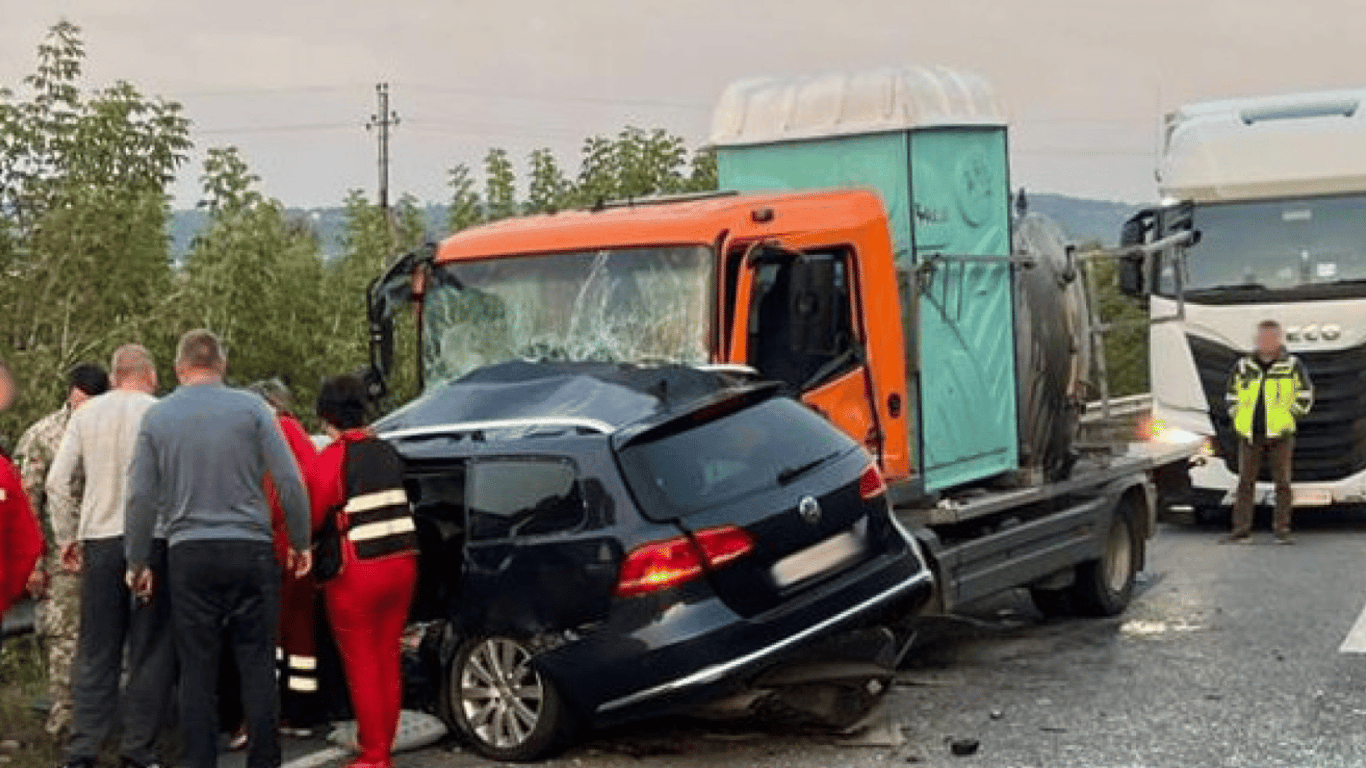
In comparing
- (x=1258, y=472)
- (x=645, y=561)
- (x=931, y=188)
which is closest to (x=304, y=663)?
(x=645, y=561)

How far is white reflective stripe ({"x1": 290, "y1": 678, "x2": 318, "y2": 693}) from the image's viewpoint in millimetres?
→ 7395

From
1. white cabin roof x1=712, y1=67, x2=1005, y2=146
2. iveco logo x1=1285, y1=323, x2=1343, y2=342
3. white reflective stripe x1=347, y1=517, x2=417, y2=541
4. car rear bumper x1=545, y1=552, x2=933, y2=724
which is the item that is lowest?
car rear bumper x1=545, y1=552, x2=933, y2=724

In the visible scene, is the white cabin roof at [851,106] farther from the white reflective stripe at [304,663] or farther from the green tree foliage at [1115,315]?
the white reflective stripe at [304,663]

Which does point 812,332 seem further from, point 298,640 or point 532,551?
point 298,640

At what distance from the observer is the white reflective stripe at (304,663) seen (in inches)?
290

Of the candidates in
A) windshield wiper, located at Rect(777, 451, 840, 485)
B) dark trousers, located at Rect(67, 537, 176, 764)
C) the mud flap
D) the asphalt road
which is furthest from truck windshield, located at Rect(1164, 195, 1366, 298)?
dark trousers, located at Rect(67, 537, 176, 764)

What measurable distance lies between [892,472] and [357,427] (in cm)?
301

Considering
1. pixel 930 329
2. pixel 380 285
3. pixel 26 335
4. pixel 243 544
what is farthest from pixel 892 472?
pixel 26 335

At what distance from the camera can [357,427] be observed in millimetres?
7051

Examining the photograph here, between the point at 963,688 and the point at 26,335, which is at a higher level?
the point at 26,335

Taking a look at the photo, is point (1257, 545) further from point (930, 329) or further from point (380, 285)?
point (380, 285)

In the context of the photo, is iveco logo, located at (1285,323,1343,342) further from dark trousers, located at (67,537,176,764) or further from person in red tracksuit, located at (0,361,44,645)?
person in red tracksuit, located at (0,361,44,645)

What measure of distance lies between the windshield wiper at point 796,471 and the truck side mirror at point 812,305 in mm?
1086

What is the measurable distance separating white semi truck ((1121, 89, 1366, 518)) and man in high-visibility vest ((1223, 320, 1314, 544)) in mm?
195
